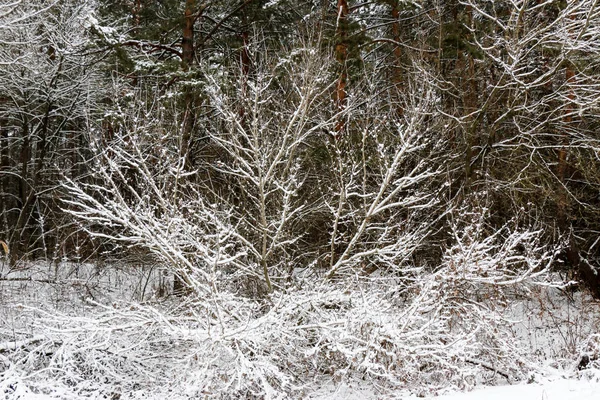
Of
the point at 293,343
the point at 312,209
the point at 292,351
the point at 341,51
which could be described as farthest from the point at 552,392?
the point at 341,51

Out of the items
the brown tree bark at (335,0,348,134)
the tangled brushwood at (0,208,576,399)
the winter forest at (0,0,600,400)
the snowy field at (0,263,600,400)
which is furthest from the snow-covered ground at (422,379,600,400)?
the brown tree bark at (335,0,348,134)

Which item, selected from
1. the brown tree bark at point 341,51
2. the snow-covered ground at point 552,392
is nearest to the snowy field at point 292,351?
the snow-covered ground at point 552,392

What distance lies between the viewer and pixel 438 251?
397 inches

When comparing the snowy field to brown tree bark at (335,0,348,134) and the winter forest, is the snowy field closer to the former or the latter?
the winter forest

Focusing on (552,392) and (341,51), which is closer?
(552,392)

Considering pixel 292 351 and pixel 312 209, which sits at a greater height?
pixel 312 209

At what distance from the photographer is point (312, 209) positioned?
816cm

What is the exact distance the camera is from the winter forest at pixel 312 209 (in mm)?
6855

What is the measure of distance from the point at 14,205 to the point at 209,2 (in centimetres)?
1093

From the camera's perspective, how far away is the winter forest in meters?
6.86

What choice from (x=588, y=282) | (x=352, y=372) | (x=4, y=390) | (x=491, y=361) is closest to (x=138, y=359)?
(x=4, y=390)

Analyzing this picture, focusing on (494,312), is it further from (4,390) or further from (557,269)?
(4,390)

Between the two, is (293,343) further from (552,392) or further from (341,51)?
(341,51)

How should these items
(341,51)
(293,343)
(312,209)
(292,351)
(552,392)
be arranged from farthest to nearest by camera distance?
1. (341,51)
2. (312,209)
3. (292,351)
4. (293,343)
5. (552,392)
